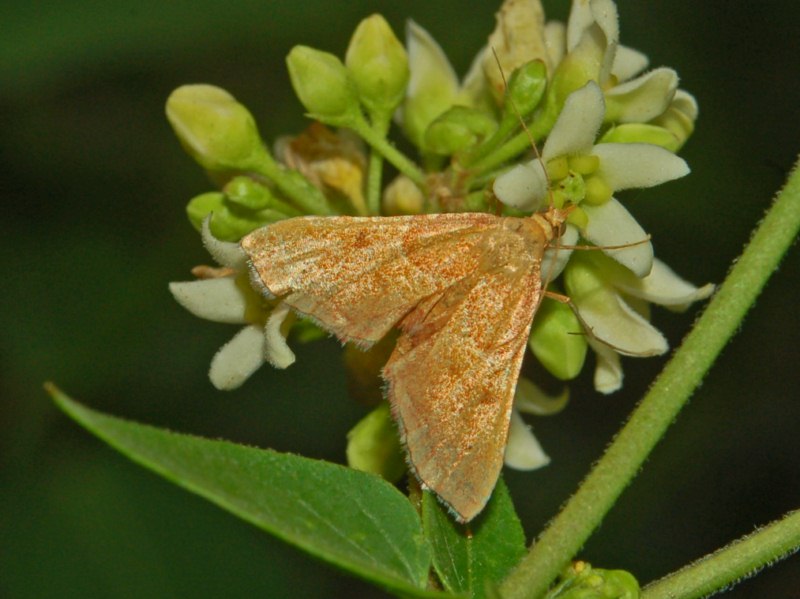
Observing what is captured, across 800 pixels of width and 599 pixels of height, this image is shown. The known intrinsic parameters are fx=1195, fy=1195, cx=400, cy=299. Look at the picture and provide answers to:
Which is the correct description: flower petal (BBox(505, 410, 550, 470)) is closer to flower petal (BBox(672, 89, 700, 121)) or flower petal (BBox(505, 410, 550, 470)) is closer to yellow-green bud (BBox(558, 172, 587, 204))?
yellow-green bud (BBox(558, 172, 587, 204))

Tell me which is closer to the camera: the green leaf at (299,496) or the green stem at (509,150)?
the green leaf at (299,496)

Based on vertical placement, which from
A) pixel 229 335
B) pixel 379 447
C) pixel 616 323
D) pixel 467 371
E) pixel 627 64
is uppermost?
pixel 627 64

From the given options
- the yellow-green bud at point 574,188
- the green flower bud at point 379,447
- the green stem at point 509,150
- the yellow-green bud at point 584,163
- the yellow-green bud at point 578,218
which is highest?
the green stem at point 509,150

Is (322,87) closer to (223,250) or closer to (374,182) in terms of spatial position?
(374,182)

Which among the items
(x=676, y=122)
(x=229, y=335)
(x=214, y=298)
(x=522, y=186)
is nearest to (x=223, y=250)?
(x=214, y=298)

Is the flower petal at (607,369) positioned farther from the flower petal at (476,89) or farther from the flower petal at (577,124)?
the flower petal at (476,89)

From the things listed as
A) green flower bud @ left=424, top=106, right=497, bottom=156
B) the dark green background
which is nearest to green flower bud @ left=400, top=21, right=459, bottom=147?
green flower bud @ left=424, top=106, right=497, bottom=156

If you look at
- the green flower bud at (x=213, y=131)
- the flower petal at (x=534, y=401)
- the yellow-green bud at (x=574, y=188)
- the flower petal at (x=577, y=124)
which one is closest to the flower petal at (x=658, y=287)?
the yellow-green bud at (x=574, y=188)
